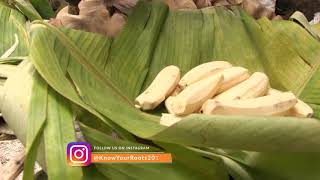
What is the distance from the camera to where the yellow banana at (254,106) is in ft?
2.96

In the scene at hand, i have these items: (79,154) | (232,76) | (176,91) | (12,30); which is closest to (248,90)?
(232,76)

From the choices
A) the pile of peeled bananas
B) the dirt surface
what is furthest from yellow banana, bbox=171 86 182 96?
the dirt surface

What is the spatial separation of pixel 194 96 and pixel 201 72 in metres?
0.13

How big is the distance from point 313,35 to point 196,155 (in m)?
0.62

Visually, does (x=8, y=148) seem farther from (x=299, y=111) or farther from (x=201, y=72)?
(x=299, y=111)

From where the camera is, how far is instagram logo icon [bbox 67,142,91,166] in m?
0.76

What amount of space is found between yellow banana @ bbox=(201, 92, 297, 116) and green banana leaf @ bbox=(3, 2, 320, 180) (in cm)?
11

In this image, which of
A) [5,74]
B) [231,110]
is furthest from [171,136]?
[5,74]

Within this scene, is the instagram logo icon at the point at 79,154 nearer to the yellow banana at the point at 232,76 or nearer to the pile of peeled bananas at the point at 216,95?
the pile of peeled bananas at the point at 216,95

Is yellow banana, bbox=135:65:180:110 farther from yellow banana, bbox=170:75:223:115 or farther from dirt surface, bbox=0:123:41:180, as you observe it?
dirt surface, bbox=0:123:41:180

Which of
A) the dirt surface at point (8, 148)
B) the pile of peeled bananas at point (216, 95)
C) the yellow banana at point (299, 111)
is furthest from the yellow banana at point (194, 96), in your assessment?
the dirt surface at point (8, 148)

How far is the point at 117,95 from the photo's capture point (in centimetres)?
99

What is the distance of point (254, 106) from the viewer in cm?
92

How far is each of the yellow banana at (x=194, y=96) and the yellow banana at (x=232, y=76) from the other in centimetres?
3
